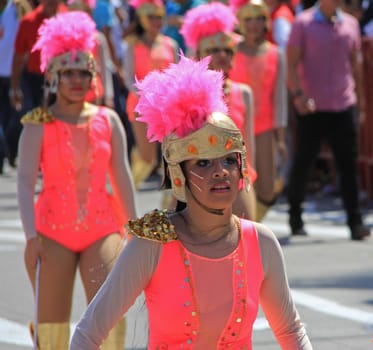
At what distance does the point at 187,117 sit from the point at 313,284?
211 inches

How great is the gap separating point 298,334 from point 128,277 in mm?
613

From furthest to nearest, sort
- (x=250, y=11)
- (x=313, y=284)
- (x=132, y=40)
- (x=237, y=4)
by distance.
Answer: (x=132, y=40) < (x=237, y=4) < (x=250, y=11) < (x=313, y=284)

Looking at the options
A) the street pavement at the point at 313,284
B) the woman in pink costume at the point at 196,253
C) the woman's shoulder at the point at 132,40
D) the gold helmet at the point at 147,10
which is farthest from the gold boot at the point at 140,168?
the woman in pink costume at the point at 196,253

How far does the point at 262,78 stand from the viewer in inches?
405

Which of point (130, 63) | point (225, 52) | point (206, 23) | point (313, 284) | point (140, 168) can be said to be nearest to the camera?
point (225, 52)

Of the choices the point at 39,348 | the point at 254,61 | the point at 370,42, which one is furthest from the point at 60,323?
the point at 370,42

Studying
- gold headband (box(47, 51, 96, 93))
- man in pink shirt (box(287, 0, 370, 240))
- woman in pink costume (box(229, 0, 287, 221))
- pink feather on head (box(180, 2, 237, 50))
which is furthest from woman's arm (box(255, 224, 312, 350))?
man in pink shirt (box(287, 0, 370, 240))

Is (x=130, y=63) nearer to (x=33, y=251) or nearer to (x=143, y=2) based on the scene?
(x=143, y=2)

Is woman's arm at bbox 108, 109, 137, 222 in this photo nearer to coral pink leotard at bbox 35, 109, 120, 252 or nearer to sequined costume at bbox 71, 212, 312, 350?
coral pink leotard at bbox 35, 109, 120, 252

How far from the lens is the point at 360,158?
1449cm

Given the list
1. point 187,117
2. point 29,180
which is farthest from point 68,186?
point 187,117

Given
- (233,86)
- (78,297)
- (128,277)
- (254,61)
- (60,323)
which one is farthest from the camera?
(254,61)

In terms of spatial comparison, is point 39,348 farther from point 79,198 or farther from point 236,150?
point 236,150

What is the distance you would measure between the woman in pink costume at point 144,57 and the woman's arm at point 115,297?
778 cm
